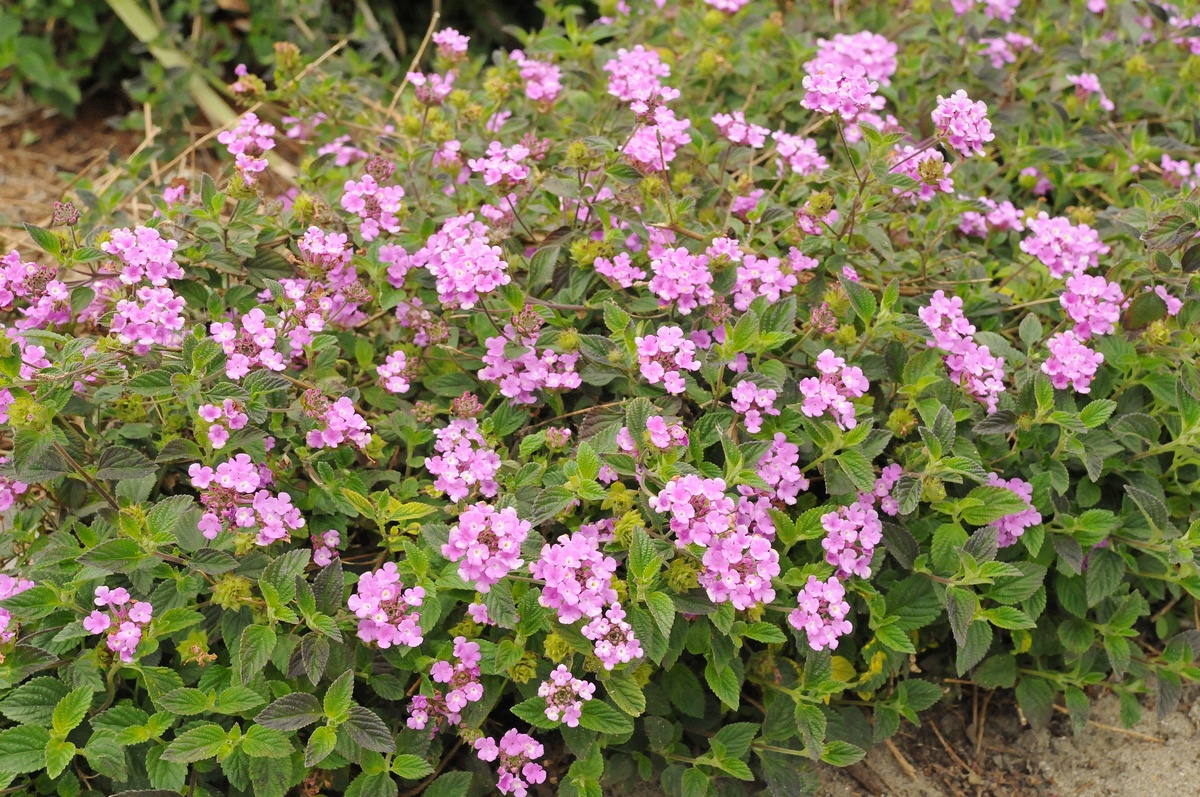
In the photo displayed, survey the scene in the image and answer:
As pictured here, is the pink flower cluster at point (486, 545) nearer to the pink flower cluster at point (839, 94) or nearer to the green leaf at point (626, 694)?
the green leaf at point (626, 694)

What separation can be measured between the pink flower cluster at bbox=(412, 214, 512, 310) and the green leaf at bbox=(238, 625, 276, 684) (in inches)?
31.6

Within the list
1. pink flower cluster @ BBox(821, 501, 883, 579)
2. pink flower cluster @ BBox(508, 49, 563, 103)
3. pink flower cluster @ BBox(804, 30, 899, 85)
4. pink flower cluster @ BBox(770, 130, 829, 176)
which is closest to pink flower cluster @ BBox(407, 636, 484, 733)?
pink flower cluster @ BBox(821, 501, 883, 579)

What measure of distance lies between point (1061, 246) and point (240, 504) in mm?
2060

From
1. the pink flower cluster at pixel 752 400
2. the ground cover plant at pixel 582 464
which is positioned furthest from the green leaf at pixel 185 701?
the pink flower cluster at pixel 752 400

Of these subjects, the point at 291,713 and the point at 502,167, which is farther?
the point at 502,167

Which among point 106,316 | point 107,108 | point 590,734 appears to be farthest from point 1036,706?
point 107,108

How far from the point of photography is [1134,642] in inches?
105

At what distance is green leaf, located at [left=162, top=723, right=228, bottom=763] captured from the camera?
1936mm

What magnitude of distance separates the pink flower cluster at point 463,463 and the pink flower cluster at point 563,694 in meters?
0.40

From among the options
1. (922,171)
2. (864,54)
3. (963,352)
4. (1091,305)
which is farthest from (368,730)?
(864,54)

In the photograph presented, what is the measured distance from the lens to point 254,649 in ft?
6.63

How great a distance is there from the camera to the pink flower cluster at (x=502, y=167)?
252 cm

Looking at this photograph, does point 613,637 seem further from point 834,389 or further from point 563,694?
point 834,389

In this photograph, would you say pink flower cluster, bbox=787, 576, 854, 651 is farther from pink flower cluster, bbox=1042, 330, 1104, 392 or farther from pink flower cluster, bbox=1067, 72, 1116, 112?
pink flower cluster, bbox=1067, 72, 1116, 112
